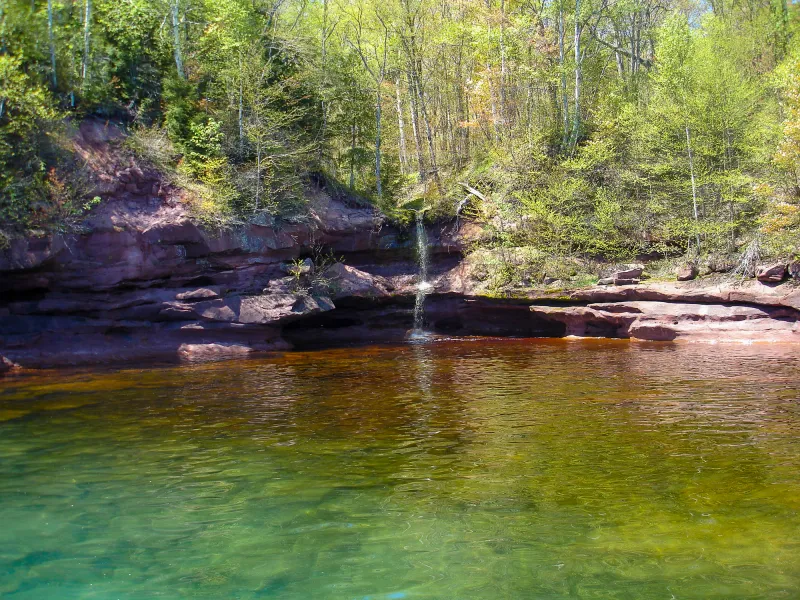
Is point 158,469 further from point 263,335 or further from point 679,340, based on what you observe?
point 679,340

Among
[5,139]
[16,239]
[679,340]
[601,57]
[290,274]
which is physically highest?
[601,57]

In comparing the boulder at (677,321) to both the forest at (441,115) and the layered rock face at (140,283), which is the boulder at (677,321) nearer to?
A: the forest at (441,115)

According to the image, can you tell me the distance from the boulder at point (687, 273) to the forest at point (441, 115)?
Result: 2.15m

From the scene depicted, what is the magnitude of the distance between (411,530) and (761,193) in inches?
880

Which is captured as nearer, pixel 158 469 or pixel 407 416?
pixel 158 469

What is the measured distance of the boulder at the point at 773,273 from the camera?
2083cm

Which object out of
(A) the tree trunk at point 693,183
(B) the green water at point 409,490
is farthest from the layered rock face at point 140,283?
(A) the tree trunk at point 693,183

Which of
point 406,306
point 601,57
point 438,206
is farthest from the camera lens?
point 601,57

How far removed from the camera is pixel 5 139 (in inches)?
737

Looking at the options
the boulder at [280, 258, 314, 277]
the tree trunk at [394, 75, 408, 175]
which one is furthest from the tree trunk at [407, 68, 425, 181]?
the boulder at [280, 258, 314, 277]

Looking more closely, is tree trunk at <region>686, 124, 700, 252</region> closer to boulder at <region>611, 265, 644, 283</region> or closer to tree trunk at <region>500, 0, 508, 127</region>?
boulder at <region>611, 265, 644, 283</region>

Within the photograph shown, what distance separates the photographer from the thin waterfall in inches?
1021

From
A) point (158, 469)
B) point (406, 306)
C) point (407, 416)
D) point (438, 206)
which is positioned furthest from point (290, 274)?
point (158, 469)

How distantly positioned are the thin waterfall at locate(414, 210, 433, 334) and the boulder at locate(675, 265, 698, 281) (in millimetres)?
9529
